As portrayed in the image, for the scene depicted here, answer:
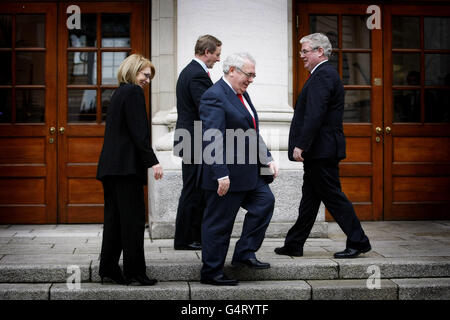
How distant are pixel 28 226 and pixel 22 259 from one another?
7.39 feet

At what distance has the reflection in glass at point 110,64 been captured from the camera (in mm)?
7504

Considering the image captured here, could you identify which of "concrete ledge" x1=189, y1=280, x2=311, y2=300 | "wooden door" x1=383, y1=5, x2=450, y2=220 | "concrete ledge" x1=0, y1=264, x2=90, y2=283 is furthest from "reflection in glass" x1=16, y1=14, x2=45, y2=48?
"wooden door" x1=383, y1=5, x2=450, y2=220

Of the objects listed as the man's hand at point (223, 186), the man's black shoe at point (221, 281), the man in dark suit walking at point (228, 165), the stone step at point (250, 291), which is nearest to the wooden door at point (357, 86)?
the stone step at point (250, 291)

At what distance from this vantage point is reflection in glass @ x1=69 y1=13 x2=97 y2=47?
7477 millimetres

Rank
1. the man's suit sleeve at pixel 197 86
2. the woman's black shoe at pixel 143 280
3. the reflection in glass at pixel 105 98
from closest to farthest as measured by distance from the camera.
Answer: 1. the woman's black shoe at pixel 143 280
2. the man's suit sleeve at pixel 197 86
3. the reflection in glass at pixel 105 98

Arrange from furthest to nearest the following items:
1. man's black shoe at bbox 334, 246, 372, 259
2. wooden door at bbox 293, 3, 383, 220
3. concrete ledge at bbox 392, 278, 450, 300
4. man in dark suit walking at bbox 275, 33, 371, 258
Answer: wooden door at bbox 293, 3, 383, 220 < man's black shoe at bbox 334, 246, 372, 259 < man in dark suit walking at bbox 275, 33, 371, 258 < concrete ledge at bbox 392, 278, 450, 300

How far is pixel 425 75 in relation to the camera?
25.8 ft

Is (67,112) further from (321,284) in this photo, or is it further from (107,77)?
(321,284)

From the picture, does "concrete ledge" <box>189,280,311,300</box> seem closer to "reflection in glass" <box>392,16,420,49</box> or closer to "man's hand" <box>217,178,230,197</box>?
"man's hand" <box>217,178,230,197</box>

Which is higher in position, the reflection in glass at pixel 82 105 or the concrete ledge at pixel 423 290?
the reflection in glass at pixel 82 105

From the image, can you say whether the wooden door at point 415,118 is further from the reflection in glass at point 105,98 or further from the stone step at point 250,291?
the reflection in glass at point 105,98

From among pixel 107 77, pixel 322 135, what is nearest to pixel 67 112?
pixel 107 77

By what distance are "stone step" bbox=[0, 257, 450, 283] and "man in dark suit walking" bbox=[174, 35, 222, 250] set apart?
641 mm

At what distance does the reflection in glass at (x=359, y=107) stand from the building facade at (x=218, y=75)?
0.04ft
